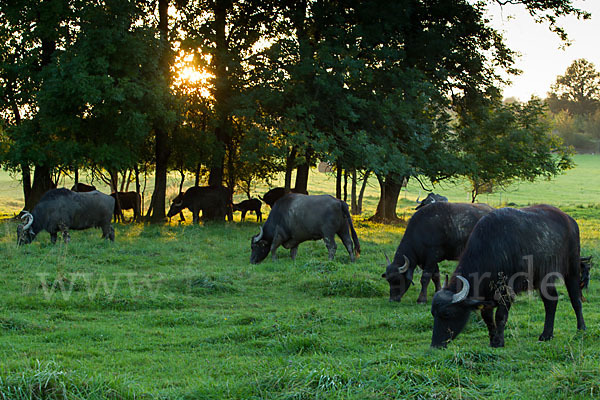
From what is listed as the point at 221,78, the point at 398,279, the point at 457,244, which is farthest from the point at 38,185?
the point at 457,244

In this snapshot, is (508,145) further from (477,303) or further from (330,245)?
(477,303)

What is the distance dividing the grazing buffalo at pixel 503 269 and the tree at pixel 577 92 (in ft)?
370

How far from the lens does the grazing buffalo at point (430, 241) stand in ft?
40.0

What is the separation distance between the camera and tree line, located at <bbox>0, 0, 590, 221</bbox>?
75.7 ft

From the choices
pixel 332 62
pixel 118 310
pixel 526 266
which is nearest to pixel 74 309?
pixel 118 310

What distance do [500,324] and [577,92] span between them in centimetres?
11787

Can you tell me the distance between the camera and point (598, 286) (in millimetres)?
13188

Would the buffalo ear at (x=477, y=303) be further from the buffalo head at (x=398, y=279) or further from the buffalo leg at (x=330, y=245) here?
the buffalo leg at (x=330, y=245)

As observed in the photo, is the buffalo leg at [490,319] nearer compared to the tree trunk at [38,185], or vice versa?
the buffalo leg at [490,319]

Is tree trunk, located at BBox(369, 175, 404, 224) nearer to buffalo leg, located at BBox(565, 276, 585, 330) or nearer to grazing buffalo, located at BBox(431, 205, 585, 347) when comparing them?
buffalo leg, located at BBox(565, 276, 585, 330)

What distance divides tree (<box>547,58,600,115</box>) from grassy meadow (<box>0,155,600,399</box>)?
105104mm

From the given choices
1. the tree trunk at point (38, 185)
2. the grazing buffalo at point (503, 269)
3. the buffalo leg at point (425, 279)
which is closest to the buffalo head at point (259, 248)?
the buffalo leg at point (425, 279)

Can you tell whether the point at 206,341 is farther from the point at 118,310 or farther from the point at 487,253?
the point at 487,253

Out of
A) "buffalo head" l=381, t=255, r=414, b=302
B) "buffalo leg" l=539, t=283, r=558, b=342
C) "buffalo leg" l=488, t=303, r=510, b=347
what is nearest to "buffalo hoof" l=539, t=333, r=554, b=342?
"buffalo leg" l=539, t=283, r=558, b=342
